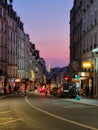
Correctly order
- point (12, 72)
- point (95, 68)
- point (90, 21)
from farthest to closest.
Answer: point (12, 72) < point (90, 21) < point (95, 68)

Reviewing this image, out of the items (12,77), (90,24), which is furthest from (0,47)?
(90,24)

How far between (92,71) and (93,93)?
327 centimetres

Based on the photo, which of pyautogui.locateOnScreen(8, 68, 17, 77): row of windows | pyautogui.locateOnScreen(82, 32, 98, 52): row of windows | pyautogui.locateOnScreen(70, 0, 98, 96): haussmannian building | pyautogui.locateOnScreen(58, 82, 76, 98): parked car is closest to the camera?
pyautogui.locateOnScreen(70, 0, 98, 96): haussmannian building

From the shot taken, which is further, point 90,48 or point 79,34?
point 79,34

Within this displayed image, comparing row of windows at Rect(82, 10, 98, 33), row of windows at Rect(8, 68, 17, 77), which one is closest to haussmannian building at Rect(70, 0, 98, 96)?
row of windows at Rect(82, 10, 98, 33)

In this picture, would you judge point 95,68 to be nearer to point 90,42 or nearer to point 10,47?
point 90,42

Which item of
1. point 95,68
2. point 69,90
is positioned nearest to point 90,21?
point 95,68

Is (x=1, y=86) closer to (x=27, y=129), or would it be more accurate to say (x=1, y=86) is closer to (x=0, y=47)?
(x=0, y=47)

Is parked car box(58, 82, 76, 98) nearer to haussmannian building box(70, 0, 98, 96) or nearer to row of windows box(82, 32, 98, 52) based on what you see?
haussmannian building box(70, 0, 98, 96)

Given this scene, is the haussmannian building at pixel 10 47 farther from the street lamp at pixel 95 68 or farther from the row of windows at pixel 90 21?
the street lamp at pixel 95 68

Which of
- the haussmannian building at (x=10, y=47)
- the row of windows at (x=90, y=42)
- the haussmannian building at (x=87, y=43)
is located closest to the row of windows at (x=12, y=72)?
the haussmannian building at (x=10, y=47)

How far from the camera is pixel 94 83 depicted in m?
65.2

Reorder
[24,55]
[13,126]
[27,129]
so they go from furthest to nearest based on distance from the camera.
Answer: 1. [24,55]
2. [13,126]
3. [27,129]

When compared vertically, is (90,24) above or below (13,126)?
above
